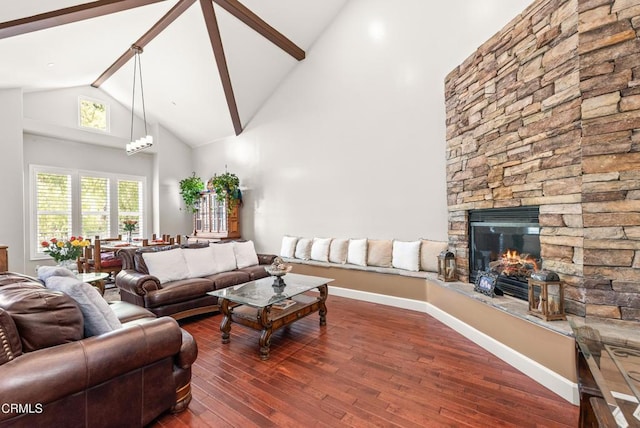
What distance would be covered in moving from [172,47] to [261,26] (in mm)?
1728

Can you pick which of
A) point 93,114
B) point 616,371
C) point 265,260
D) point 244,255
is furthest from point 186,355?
point 93,114

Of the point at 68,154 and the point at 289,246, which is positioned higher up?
the point at 68,154

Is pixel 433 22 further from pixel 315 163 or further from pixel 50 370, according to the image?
pixel 50 370

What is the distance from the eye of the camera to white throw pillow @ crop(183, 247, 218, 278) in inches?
157

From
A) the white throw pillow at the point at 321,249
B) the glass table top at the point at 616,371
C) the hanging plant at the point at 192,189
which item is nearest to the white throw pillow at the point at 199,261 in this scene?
the white throw pillow at the point at 321,249

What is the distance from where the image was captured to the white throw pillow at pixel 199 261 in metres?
3.99

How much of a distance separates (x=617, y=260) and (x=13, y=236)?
8.06 metres

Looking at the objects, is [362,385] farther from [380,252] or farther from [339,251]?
[339,251]

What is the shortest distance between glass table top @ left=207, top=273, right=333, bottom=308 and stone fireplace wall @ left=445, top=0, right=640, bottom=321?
2.30 metres

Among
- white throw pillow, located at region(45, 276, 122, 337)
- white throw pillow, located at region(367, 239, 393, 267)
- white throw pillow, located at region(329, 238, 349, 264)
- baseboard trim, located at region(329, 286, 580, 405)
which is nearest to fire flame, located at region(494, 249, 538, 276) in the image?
baseboard trim, located at region(329, 286, 580, 405)

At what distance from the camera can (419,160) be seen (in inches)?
169

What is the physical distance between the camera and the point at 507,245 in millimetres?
2957

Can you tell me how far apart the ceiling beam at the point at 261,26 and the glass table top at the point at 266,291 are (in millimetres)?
4341

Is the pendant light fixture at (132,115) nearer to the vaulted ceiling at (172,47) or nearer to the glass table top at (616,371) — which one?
the vaulted ceiling at (172,47)
